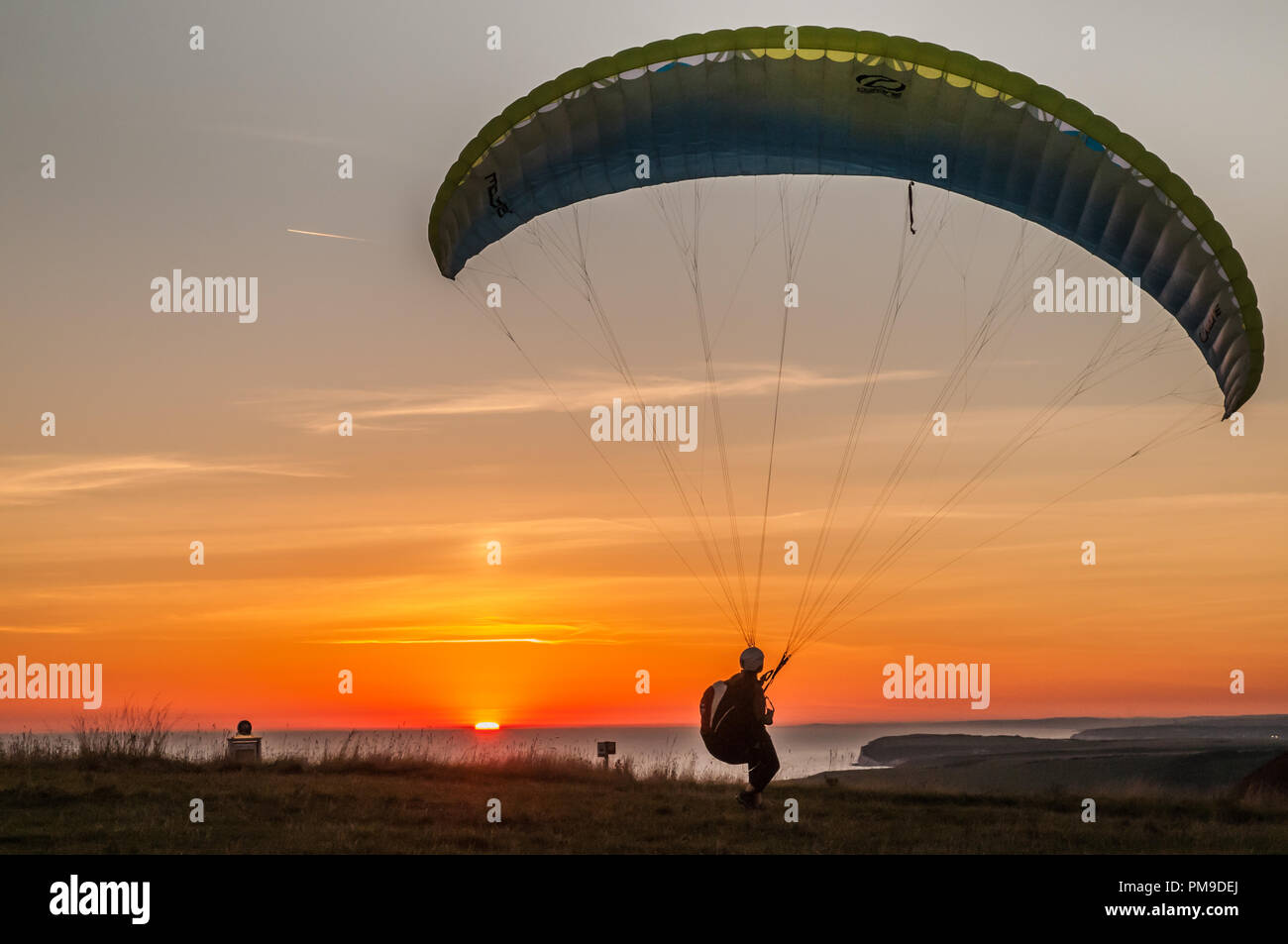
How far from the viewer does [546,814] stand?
1353 centimetres

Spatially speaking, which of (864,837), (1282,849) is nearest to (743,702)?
(864,837)

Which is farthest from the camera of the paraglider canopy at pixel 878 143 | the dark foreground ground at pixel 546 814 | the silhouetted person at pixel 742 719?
the silhouetted person at pixel 742 719

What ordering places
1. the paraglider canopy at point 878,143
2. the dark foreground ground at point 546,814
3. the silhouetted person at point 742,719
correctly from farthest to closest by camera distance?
the silhouetted person at point 742,719, the paraglider canopy at point 878,143, the dark foreground ground at point 546,814

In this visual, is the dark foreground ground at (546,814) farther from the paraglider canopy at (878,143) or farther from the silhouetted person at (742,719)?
the paraglider canopy at (878,143)

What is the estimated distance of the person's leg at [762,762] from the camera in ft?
44.5

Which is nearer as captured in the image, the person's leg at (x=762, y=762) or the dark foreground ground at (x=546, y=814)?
the dark foreground ground at (x=546, y=814)

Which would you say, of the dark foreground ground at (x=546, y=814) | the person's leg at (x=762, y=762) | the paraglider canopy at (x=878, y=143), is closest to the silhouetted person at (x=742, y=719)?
the person's leg at (x=762, y=762)

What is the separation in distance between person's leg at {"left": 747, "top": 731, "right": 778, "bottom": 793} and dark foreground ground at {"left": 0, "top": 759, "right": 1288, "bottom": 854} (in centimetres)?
37

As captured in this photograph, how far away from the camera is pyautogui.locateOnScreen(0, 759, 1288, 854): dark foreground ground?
12312 mm

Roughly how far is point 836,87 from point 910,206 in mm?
1836

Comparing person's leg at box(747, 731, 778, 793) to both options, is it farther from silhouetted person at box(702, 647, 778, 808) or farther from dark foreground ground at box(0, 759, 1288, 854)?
dark foreground ground at box(0, 759, 1288, 854)

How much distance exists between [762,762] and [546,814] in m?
2.41

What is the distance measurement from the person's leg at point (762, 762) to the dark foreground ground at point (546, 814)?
37cm

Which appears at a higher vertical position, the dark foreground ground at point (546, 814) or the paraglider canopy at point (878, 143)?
the paraglider canopy at point (878, 143)
